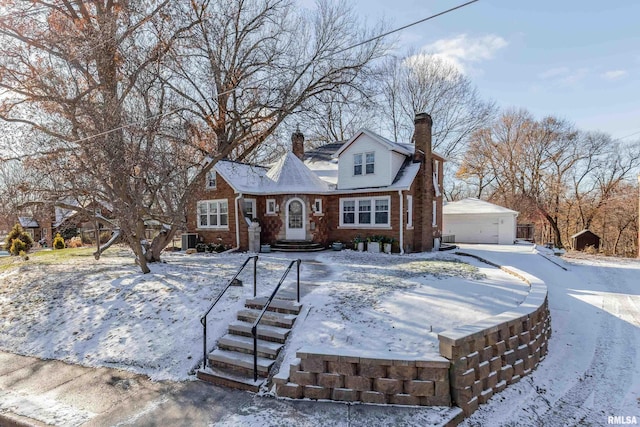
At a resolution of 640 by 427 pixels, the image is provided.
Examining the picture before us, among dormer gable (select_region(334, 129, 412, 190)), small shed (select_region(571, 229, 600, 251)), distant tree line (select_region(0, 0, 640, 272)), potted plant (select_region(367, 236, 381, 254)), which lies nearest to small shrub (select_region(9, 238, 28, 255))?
distant tree line (select_region(0, 0, 640, 272))

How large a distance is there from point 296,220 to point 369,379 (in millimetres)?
11030

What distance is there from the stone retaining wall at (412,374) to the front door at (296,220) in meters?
10.3

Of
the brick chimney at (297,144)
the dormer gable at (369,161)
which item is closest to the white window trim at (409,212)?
the dormer gable at (369,161)

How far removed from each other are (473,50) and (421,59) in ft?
51.5

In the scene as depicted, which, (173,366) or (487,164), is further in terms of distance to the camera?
(487,164)

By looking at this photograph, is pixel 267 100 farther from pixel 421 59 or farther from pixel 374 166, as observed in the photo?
pixel 421 59

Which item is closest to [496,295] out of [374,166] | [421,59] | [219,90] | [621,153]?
[374,166]

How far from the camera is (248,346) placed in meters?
5.15

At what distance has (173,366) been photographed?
5.07 m

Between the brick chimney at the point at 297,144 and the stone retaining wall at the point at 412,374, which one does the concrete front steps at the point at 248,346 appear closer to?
the stone retaining wall at the point at 412,374

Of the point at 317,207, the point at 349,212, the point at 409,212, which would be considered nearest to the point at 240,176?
the point at 317,207

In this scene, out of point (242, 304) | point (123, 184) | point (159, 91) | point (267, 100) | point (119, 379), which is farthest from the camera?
point (267, 100)

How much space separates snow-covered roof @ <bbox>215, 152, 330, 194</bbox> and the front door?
2.10 feet

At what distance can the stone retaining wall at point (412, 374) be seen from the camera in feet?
13.2
